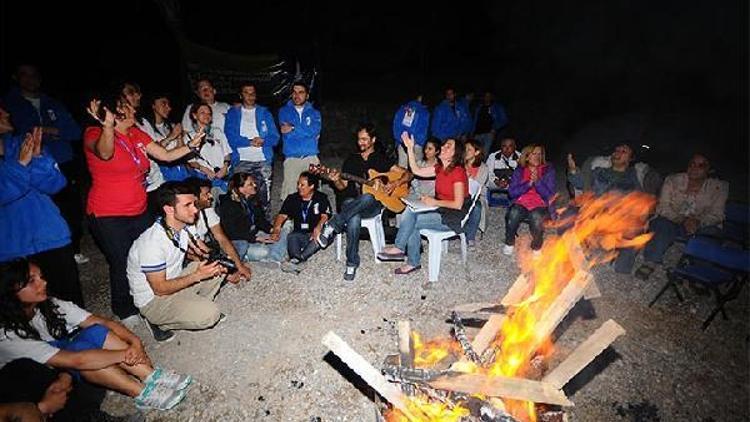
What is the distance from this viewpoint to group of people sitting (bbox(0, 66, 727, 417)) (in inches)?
140

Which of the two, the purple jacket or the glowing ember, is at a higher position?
the purple jacket

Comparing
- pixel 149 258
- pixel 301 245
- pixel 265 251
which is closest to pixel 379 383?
pixel 149 258

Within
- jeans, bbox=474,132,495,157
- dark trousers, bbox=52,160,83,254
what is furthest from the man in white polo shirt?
jeans, bbox=474,132,495,157

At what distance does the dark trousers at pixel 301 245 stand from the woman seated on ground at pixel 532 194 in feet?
10.6

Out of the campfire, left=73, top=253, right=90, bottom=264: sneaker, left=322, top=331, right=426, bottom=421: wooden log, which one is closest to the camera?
left=322, top=331, right=426, bottom=421: wooden log

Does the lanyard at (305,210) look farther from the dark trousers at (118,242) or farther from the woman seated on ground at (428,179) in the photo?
the dark trousers at (118,242)

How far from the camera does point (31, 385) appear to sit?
10.4 feet

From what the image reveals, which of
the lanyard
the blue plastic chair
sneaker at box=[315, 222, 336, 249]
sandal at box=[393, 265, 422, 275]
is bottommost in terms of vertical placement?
sandal at box=[393, 265, 422, 275]

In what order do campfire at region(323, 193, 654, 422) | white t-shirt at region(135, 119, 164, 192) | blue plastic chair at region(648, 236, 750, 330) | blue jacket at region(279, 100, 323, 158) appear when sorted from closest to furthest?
1. campfire at region(323, 193, 654, 422)
2. blue plastic chair at region(648, 236, 750, 330)
3. white t-shirt at region(135, 119, 164, 192)
4. blue jacket at region(279, 100, 323, 158)

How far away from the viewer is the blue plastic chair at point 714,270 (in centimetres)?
505

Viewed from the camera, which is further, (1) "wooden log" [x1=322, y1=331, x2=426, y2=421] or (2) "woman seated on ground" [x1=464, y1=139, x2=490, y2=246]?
(2) "woman seated on ground" [x1=464, y1=139, x2=490, y2=246]

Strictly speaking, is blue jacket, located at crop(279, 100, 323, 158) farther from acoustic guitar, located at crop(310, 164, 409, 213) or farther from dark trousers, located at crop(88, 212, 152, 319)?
dark trousers, located at crop(88, 212, 152, 319)

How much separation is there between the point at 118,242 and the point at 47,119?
2.43 meters

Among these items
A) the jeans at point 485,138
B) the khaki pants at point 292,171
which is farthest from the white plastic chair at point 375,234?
the jeans at point 485,138
